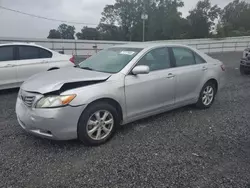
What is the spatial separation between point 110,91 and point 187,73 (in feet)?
6.09

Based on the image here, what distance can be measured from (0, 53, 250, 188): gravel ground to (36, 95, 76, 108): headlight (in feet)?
2.24

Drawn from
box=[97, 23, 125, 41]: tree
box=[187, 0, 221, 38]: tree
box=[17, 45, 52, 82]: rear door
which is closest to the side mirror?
box=[17, 45, 52, 82]: rear door

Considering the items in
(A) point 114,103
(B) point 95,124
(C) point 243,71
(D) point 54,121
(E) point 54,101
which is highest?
(C) point 243,71

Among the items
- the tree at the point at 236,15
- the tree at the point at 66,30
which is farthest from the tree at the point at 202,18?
the tree at the point at 66,30

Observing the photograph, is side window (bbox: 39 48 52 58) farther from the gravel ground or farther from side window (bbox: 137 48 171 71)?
side window (bbox: 137 48 171 71)

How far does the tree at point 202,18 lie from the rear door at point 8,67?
49363 mm

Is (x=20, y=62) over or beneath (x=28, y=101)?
over

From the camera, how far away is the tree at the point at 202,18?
50.6 metres

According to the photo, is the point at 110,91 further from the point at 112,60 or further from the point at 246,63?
the point at 246,63

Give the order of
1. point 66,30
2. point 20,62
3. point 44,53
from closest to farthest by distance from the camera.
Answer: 1. point 20,62
2. point 44,53
3. point 66,30

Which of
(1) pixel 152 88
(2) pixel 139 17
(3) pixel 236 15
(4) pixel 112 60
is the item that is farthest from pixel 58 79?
(3) pixel 236 15

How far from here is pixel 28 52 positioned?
646 centimetres

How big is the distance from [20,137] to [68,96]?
49.4 inches

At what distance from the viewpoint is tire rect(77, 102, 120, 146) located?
10.6ft
